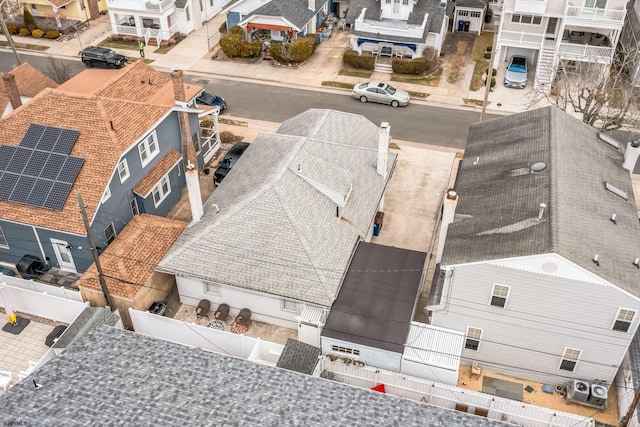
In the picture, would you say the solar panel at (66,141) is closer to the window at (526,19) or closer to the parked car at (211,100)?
the parked car at (211,100)

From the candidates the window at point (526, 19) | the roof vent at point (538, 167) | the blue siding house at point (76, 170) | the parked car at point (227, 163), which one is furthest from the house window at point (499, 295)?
the window at point (526, 19)

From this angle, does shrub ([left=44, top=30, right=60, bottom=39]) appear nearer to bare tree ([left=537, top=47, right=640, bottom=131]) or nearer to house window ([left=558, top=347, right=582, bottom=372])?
bare tree ([left=537, top=47, right=640, bottom=131])

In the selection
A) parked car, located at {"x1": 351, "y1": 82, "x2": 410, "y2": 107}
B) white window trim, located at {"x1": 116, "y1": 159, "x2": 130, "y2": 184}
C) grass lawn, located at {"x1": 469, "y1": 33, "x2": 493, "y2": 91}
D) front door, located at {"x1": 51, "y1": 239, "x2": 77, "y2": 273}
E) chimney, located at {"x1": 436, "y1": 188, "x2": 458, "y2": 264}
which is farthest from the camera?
grass lawn, located at {"x1": 469, "y1": 33, "x2": 493, "y2": 91}

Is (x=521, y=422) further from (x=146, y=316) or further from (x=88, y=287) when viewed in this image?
(x=88, y=287)

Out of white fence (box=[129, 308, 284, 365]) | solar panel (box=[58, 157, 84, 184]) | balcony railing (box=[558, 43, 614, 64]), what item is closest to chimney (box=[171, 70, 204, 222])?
solar panel (box=[58, 157, 84, 184])

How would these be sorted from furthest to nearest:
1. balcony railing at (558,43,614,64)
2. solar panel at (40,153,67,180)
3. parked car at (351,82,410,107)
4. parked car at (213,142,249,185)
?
parked car at (351,82,410,107) < balcony railing at (558,43,614,64) < parked car at (213,142,249,185) < solar panel at (40,153,67,180)

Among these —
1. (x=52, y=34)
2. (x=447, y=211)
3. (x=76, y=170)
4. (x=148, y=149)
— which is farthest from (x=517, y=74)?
(x=52, y=34)
